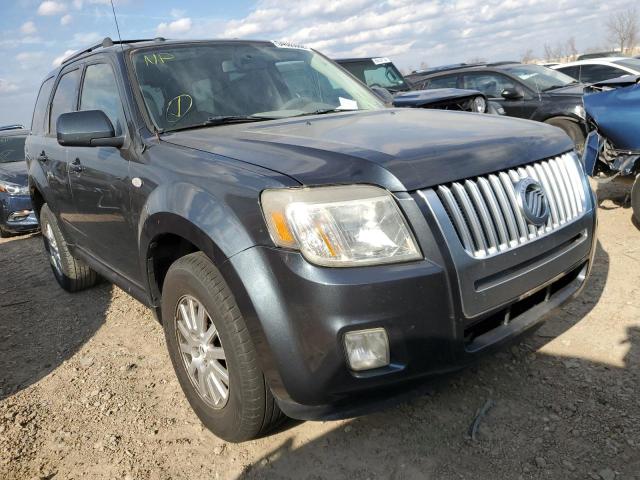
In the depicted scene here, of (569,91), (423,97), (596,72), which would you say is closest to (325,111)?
(423,97)

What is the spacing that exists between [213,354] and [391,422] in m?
0.85

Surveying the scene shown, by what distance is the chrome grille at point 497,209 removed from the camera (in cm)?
189

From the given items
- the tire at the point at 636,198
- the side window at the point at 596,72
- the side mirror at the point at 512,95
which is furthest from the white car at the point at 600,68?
the tire at the point at 636,198

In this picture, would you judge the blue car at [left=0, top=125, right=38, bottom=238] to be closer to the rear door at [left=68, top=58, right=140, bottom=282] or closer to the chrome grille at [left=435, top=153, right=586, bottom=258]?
the rear door at [left=68, top=58, right=140, bottom=282]

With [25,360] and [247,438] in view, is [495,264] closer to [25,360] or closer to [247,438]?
[247,438]

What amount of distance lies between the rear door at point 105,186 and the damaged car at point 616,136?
392 cm

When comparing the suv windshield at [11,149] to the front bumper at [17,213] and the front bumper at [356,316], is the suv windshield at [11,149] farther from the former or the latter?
the front bumper at [356,316]


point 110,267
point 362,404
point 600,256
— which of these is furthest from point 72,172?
point 600,256

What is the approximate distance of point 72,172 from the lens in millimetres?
3475

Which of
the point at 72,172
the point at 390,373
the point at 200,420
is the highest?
the point at 72,172

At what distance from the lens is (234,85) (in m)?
3.04

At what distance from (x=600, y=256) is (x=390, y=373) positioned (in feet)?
9.41

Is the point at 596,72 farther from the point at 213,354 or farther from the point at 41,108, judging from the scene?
the point at 213,354

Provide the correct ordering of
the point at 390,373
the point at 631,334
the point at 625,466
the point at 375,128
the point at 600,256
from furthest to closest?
the point at 600,256 → the point at 631,334 → the point at 375,128 → the point at 625,466 → the point at 390,373
